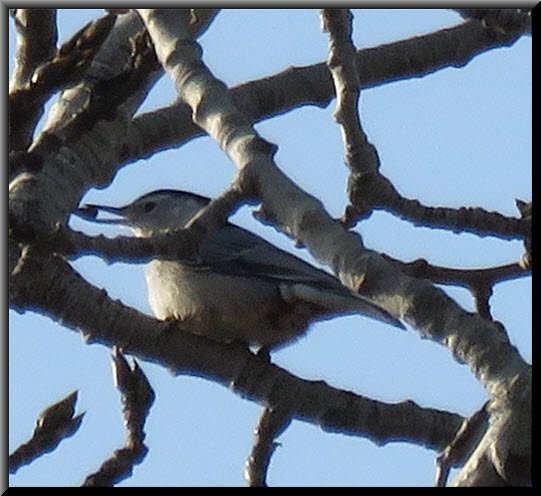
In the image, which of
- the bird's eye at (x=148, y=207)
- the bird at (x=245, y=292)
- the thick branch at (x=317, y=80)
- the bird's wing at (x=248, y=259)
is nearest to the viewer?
the thick branch at (x=317, y=80)

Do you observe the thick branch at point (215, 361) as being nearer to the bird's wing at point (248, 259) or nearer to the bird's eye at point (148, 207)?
the bird's wing at point (248, 259)

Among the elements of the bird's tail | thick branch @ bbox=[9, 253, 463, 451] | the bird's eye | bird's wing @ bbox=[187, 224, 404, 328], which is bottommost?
thick branch @ bbox=[9, 253, 463, 451]

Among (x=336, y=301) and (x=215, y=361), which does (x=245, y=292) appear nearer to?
(x=336, y=301)

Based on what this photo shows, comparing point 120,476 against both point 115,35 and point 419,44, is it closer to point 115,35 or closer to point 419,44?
point 115,35

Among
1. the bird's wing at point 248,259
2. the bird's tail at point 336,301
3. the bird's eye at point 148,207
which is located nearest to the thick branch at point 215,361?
the bird's tail at point 336,301

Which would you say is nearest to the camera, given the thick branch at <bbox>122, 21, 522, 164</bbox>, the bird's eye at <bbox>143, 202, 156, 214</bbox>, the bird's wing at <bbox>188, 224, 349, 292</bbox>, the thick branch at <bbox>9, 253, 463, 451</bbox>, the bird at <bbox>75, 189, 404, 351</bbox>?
the thick branch at <bbox>9, 253, 463, 451</bbox>

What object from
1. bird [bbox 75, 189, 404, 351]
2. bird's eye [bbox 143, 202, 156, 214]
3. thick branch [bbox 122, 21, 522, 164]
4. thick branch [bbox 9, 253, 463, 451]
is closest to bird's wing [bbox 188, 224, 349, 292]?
bird [bbox 75, 189, 404, 351]

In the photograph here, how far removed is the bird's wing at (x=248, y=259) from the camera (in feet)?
17.4

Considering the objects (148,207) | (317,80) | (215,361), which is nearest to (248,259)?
(317,80)

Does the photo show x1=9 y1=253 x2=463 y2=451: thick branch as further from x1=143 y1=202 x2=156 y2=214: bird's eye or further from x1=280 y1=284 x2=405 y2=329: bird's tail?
x1=143 y1=202 x2=156 y2=214: bird's eye

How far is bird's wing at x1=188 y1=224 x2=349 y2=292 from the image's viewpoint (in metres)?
5.31

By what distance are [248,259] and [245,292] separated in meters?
0.22

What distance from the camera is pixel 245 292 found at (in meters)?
5.39
